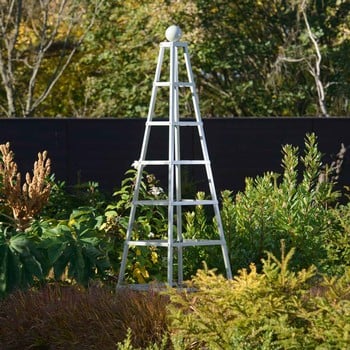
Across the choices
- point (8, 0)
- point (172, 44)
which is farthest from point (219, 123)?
point (8, 0)

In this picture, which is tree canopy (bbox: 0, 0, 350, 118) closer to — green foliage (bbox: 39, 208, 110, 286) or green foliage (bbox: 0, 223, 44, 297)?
green foliage (bbox: 39, 208, 110, 286)

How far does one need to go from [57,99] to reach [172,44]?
692 inches

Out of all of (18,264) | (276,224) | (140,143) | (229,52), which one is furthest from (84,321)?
(229,52)

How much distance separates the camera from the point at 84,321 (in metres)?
6.78

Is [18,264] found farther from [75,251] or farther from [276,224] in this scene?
[276,224]

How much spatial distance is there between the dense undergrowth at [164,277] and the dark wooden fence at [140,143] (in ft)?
2.64

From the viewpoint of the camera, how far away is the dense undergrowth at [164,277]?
5992mm

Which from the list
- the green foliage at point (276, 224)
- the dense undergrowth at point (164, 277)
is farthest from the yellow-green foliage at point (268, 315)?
the green foliage at point (276, 224)

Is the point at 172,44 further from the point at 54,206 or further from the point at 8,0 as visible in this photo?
the point at 8,0

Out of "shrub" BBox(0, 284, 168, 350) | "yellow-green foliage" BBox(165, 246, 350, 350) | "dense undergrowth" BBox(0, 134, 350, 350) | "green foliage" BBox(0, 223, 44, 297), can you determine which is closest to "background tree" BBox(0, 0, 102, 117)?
"dense undergrowth" BBox(0, 134, 350, 350)

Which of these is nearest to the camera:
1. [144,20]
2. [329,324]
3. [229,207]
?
[329,324]

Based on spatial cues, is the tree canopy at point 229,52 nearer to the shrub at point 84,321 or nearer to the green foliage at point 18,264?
the green foliage at point 18,264

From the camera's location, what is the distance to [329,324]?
19.1ft

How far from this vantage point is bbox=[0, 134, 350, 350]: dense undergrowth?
19.7ft
